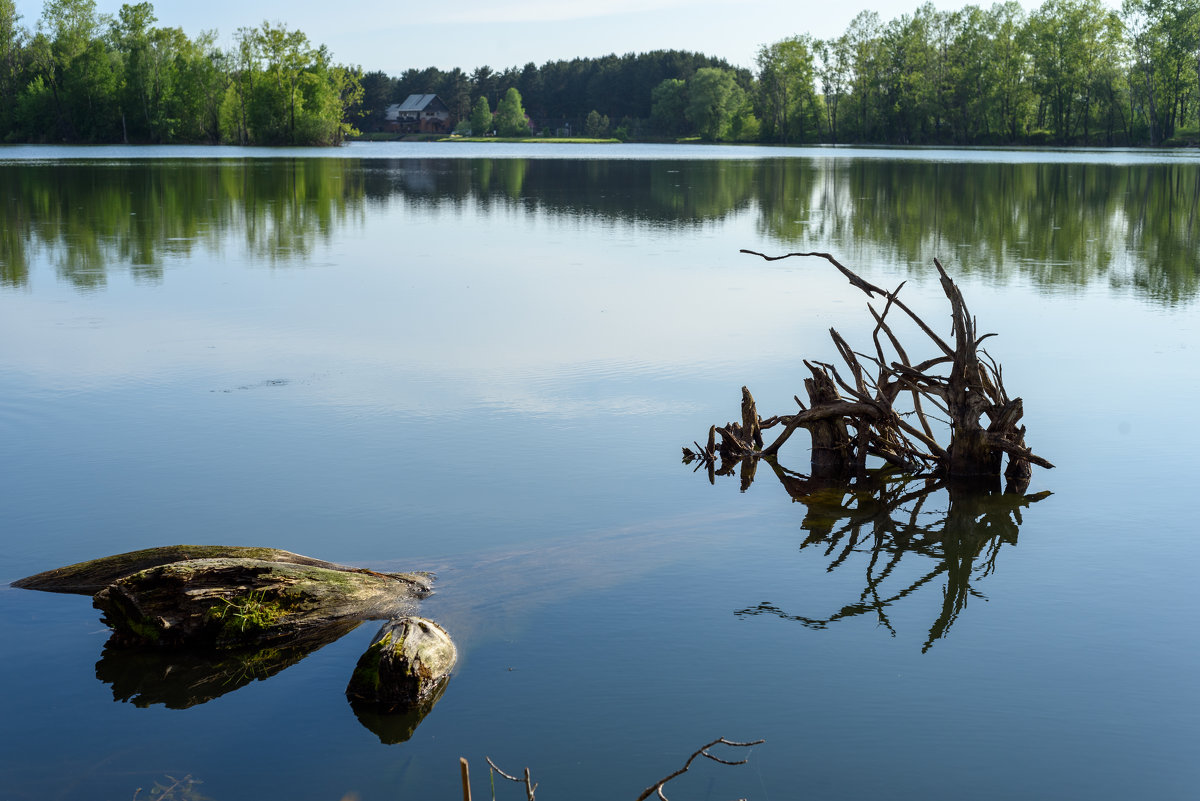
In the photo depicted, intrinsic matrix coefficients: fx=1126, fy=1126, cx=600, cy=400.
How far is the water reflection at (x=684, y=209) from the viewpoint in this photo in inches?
723

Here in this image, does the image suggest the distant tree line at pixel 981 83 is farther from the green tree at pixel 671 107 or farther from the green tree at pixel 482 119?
the green tree at pixel 482 119

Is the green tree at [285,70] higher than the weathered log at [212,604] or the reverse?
higher

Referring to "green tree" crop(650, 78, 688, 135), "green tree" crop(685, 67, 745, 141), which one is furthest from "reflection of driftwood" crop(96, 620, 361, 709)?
"green tree" crop(650, 78, 688, 135)

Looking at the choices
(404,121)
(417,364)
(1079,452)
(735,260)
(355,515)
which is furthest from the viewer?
(404,121)

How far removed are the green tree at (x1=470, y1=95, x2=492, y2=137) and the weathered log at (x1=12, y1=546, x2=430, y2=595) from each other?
137684 millimetres

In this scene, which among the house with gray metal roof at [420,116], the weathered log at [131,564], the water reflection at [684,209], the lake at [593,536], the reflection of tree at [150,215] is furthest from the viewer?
the house with gray metal roof at [420,116]

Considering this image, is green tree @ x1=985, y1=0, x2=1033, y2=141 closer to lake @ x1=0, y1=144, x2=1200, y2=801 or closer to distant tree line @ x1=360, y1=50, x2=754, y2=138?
distant tree line @ x1=360, y1=50, x2=754, y2=138

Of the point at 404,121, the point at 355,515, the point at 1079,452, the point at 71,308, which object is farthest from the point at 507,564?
the point at 404,121

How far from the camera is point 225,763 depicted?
4.30 meters

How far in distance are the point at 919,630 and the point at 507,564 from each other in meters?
2.18

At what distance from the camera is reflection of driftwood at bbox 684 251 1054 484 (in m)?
7.67

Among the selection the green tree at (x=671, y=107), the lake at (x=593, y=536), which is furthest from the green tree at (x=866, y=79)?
the lake at (x=593, y=536)

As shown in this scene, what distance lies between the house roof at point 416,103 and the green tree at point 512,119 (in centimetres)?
1676

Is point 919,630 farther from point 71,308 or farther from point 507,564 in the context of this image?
point 71,308
